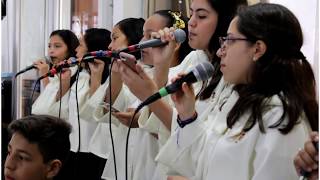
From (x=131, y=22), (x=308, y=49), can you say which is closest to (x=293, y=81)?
(x=308, y=49)

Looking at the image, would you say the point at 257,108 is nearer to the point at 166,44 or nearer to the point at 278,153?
the point at 278,153

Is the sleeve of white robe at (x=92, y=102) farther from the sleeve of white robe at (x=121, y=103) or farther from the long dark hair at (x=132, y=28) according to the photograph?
the long dark hair at (x=132, y=28)

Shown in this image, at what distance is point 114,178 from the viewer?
1.55m

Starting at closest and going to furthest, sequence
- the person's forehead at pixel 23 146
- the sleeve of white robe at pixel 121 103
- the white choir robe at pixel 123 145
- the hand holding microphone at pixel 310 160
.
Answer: the hand holding microphone at pixel 310 160
the person's forehead at pixel 23 146
the white choir robe at pixel 123 145
the sleeve of white robe at pixel 121 103

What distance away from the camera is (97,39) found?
5.74 ft

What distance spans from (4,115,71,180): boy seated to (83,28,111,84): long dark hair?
15.0 inches

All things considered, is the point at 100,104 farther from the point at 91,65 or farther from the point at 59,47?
the point at 59,47

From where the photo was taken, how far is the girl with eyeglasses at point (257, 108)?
2.88ft

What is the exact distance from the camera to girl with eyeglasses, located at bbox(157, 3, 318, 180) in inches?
34.6

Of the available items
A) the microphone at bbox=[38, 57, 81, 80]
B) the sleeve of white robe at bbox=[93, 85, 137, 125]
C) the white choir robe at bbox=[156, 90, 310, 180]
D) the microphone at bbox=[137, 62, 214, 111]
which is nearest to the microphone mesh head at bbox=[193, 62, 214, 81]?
the microphone at bbox=[137, 62, 214, 111]

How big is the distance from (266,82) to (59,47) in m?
1.05

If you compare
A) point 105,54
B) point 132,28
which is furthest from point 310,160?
point 132,28

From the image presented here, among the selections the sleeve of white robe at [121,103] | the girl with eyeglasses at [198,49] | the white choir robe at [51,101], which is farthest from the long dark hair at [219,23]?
the white choir robe at [51,101]

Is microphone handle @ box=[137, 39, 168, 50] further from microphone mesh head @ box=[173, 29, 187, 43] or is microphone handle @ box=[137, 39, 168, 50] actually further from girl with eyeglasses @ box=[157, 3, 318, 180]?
girl with eyeglasses @ box=[157, 3, 318, 180]
